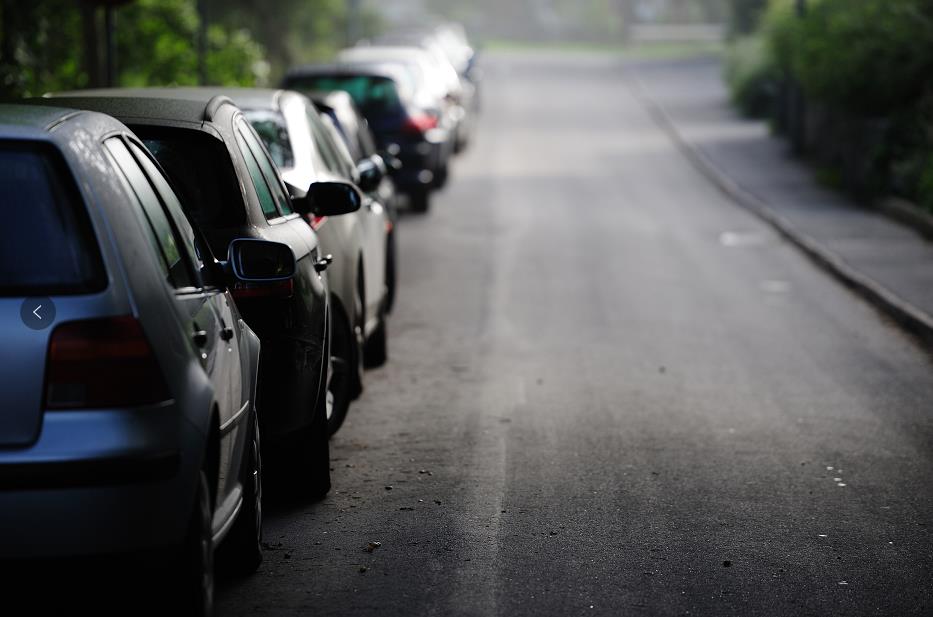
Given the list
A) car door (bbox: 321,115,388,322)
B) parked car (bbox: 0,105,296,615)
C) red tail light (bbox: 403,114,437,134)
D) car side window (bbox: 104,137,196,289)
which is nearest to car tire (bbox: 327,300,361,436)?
car door (bbox: 321,115,388,322)

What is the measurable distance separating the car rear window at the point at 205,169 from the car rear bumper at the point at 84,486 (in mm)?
2634

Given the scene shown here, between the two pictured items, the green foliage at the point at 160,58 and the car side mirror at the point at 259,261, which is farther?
the green foliage at the point at 160,58

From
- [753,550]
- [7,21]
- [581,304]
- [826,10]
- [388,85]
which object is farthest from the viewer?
[826,10]

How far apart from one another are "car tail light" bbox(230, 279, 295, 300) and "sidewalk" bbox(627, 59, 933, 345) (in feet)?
23.9

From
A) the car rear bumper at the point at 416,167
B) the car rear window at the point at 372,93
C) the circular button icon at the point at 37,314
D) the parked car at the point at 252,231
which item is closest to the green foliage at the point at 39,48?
the car rear window at the point at 372,93

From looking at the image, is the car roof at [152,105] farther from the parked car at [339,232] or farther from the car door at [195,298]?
the parked car at [339,232]

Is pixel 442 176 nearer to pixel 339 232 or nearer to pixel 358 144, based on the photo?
pixel 358 144

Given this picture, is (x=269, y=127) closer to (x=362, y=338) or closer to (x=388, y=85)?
(x=362, y=338)

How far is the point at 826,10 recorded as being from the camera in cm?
2767

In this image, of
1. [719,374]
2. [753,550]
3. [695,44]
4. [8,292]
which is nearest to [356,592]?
[753,550]

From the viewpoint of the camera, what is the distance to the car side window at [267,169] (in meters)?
7.89

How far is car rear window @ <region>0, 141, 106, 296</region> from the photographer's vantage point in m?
4.79

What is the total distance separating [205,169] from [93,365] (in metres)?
2.74

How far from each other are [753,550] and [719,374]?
15.1ft
